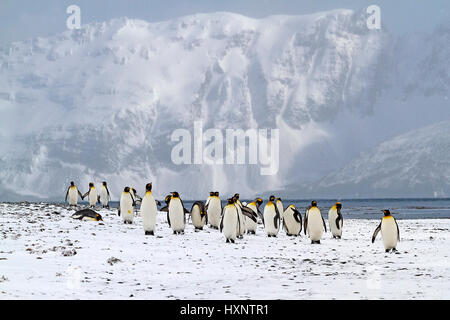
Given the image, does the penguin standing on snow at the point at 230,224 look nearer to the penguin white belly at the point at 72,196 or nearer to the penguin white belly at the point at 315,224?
the penguin white belly at the point at 315,224

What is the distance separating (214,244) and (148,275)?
522 centimetres

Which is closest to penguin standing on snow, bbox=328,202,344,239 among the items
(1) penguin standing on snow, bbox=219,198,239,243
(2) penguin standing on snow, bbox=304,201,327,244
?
(2) penguin standing on snow, bbox=304,201,327,244

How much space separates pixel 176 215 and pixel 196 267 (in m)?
5.92

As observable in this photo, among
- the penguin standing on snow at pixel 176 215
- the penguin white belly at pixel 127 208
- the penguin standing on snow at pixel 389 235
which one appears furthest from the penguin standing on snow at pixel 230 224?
the penguin white belly at pixel 127 208

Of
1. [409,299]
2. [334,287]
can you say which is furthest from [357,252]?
[409,299]

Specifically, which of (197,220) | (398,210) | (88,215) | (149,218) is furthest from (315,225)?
(398,210)

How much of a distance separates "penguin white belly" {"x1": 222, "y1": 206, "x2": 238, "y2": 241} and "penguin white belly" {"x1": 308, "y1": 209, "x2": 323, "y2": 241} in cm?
243

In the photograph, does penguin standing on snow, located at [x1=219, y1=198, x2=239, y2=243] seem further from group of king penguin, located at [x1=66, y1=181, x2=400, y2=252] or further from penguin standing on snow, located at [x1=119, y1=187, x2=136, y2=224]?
penguin standing on snow, located at [x1=119, y1=187, x2=136, y2=224]

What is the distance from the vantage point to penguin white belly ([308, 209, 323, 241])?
56.6 ft

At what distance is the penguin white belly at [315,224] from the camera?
17.2 meters

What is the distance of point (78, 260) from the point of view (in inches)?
430

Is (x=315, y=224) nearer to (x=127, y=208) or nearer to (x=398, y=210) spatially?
(x=127, y=208)

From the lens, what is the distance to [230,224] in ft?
52.3
